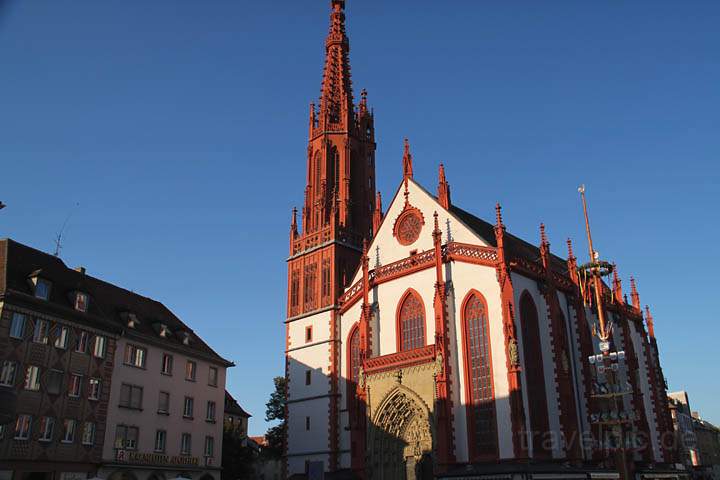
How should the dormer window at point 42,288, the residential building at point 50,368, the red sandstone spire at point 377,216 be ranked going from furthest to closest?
the red sandstone spire at point 377,216
the dormer window at point 42,288
the residential building at point 50,368

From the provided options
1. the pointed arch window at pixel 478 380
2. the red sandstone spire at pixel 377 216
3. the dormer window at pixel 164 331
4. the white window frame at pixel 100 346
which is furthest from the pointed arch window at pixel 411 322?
the white window frame at pixel 100 346

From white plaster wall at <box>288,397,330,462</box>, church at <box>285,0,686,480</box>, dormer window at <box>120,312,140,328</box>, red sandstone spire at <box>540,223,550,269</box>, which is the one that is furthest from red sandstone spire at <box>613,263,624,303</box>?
dormer window at <box>120,312,140,328</box>

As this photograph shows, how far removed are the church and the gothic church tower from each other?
0.14 metres

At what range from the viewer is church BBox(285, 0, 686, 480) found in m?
32.1

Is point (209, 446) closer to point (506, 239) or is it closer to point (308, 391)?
point (308, 391)

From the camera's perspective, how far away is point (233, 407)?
6431 cm

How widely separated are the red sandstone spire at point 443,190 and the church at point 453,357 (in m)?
0.07

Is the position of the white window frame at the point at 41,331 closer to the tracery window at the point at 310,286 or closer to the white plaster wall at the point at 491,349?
the tracery window at the point at 310,286

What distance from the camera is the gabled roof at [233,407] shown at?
207 feet

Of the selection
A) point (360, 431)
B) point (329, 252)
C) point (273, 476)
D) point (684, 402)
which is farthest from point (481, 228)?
point (684, 402)

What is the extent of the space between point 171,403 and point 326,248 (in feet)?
49.0

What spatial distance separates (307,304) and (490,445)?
1837 centimetres

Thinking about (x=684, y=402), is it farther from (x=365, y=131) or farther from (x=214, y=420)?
(x=214, y=420)

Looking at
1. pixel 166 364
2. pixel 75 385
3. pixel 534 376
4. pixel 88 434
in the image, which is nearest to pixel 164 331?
pixel 166 364
